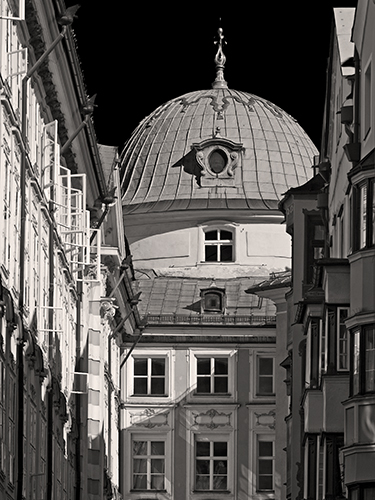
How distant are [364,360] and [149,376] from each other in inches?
2071

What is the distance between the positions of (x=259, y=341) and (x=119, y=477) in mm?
8092

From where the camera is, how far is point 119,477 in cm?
8106

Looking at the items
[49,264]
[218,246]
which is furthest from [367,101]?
[218,246]

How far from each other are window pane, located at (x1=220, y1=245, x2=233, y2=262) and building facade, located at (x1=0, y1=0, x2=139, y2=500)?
28035 millimetres

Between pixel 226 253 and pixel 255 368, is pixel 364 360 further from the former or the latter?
pixel 226 253

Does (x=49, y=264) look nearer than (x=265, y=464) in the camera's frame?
Yes

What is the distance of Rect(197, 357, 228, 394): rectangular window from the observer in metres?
82.4

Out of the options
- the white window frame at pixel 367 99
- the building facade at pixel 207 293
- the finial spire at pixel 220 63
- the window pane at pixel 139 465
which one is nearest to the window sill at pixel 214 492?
the building facade at pixel 207 293

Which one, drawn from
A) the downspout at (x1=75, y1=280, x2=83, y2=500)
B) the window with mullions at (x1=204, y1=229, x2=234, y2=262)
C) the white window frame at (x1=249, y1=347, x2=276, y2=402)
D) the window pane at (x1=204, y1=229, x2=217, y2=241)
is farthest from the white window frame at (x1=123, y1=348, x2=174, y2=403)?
the downspout at (x1=75, y1=280, x2=83, y2=500)

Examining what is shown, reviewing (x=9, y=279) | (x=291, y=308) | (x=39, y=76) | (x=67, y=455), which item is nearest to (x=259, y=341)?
(x=291, y=308)

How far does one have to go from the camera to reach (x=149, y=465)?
81.3m

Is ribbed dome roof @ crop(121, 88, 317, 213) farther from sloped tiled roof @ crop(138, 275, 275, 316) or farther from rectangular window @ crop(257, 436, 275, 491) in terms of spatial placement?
rectangular window @ crop(257, 436, 275, 491)

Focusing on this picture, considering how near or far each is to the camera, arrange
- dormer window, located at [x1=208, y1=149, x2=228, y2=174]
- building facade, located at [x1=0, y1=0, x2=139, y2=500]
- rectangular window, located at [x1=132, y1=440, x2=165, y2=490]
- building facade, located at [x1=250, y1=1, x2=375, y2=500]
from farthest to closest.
A: dormer window, located at [x1=208, y1=149, x2=228, y2=174] → rectangular window, located at [x1=132, y1=440, x2=165, y2=490] → building facade, located at [x1=0, y1=0, x2=139, y2=500] → building facade, located at [x1=250, y1=1, x2=375, y2=500]

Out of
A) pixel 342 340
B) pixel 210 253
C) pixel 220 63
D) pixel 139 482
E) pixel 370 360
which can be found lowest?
pixel 370 360
